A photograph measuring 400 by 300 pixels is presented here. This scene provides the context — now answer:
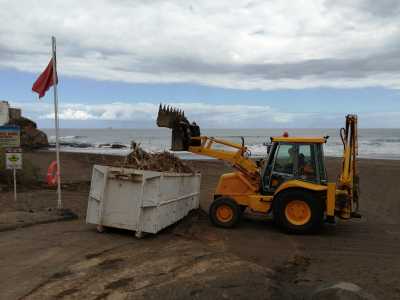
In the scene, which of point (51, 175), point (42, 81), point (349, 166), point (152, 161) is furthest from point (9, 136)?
point (349, 166)

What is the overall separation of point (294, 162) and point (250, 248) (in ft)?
8.09

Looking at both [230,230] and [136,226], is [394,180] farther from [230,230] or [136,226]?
[136,226]

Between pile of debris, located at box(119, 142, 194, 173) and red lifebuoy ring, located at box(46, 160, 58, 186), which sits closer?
pile of debris, located at box(119, 142, 194, 173)

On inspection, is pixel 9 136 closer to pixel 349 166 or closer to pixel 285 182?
pixel 285 182

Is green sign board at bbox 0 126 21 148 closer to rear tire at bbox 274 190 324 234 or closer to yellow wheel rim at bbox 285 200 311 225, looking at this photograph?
rear tire at bbox 274 190 324 234

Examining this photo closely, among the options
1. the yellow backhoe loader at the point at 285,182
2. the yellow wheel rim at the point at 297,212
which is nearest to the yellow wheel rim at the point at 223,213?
the yellow backhoe loader at the point at 285,182

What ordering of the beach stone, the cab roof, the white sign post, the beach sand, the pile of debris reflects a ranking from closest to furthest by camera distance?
the beach stone < the beach sand < the pile of debris < the cab roof < the white sign post

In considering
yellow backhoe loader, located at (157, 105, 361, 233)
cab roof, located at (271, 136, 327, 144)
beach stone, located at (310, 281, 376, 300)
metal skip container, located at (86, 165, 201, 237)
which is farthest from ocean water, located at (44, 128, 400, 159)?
beach stone, located at (310, 281, 376, 300)

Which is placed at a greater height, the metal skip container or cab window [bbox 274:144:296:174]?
A: cab window [bbox 274:144:296:174]

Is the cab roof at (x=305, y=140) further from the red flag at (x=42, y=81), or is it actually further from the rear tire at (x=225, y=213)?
the red flag at (x=42, y=81)

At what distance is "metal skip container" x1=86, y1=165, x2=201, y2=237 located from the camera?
8.77 meters

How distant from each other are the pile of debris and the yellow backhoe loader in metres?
0.41

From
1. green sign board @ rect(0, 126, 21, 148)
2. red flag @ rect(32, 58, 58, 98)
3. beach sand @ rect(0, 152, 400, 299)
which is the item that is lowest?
beach sand @ rect(0, 152, 400, 299)

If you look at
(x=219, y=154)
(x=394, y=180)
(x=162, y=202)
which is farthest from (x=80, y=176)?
(x=394, y=180)
